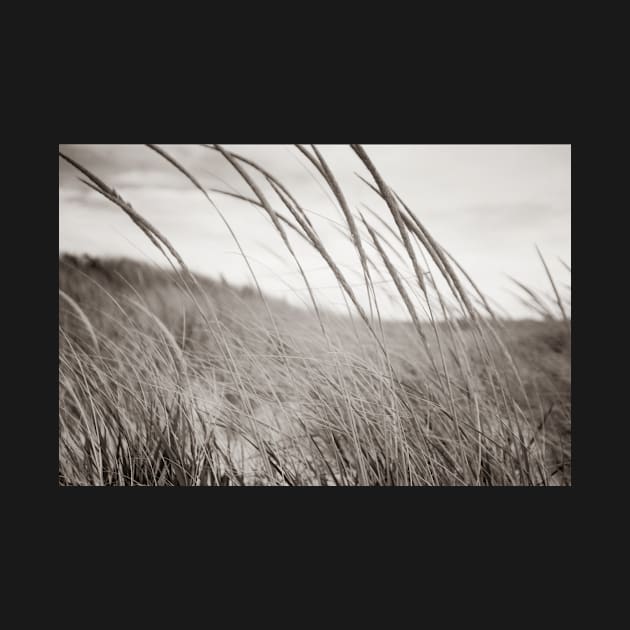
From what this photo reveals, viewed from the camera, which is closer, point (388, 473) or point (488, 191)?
point (388, 473)

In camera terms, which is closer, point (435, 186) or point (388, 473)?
point (388, 473)

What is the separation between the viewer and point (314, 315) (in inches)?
80.4

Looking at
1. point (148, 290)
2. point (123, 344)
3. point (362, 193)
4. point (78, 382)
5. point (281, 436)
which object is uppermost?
point (362, 193)

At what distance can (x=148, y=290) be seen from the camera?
211 cm

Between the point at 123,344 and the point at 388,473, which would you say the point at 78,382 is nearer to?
the point at 123,344

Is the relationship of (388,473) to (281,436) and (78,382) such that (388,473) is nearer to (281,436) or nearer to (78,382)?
(281,436)

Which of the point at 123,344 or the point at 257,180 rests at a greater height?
the point at 257,180

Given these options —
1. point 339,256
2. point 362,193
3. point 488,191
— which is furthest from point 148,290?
point 488,191

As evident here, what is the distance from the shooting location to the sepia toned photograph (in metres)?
1.98

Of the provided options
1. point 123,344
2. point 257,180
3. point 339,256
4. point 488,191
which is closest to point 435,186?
point 488,191

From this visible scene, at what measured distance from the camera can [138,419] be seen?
79.9 inches

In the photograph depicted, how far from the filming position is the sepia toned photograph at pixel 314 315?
198 cm

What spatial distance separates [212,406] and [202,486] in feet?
1.08

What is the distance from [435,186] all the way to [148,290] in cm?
128
